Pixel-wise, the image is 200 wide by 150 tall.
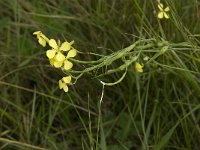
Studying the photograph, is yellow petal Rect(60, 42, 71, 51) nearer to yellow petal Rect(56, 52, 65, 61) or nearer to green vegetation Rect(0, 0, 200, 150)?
yellow petal Rect(56, 52, 65, 61)

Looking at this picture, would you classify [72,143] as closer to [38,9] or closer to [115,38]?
[115,38]

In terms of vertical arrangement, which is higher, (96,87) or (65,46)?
(65,46)

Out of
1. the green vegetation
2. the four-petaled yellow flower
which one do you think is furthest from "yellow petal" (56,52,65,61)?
the green vegetation

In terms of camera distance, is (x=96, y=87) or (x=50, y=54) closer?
(x=50, y=54)

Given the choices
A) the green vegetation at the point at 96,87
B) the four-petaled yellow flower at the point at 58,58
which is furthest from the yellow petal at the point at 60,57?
the green vegetation at the point at 96,87

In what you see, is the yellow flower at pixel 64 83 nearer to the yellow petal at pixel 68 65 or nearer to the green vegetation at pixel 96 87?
the yellow petal at pixel 68 65

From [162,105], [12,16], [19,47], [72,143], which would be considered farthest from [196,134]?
[12,16]

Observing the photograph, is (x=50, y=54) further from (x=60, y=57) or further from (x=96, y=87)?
(x=96, y=87)

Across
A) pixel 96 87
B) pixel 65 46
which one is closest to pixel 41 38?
pixel 65 46
